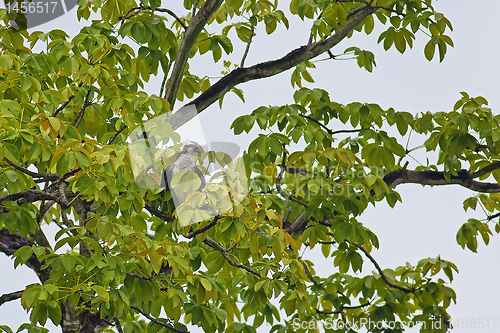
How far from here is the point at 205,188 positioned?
2633 mm

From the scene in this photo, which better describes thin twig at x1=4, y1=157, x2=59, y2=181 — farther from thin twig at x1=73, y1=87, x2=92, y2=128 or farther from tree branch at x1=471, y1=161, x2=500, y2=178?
tree branch at x1=471, y1=161, x2=500, y2=178

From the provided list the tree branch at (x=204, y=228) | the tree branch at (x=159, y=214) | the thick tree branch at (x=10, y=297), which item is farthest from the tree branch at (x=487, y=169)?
the thick tree branch at (x=10, y=297)

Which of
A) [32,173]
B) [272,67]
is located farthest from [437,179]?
[32,173]

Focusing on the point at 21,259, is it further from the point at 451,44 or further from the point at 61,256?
the point at 451,44

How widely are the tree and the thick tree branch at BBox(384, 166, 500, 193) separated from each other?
13mm

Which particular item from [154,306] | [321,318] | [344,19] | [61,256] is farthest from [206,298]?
[344,19]

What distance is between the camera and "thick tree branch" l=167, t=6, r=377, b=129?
4352 mm

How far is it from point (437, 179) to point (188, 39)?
2.68 metres

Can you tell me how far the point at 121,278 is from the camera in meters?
2.96

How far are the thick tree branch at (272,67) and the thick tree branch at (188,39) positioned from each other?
0.26m

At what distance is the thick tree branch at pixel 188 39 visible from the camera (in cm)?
366

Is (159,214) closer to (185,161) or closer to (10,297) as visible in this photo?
(185,161)

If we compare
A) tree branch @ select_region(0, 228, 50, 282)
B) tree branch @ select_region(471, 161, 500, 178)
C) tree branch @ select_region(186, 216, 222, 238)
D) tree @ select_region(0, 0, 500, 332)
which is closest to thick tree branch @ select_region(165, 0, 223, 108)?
tree @ select_region(0, 0, 500, 332)

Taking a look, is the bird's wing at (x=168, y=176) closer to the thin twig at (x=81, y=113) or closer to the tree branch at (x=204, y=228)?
the tree branch at (x=204, y=228)
